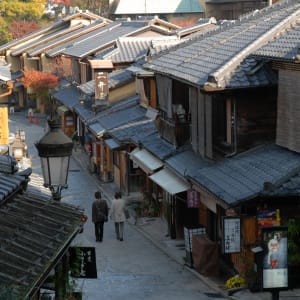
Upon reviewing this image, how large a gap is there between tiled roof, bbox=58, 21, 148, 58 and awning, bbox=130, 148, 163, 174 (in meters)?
19.5

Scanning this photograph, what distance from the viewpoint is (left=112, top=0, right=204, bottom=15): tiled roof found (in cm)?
8981

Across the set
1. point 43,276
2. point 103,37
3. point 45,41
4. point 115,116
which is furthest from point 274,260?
point 45,41

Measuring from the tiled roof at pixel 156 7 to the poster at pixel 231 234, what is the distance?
7380 centimetres

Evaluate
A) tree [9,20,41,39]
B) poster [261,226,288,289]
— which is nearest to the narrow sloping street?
poster [261,226,288,289]

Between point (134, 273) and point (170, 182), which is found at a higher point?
point (170, 182)

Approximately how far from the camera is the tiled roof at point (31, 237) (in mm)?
8735

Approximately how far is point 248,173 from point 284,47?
2.96m

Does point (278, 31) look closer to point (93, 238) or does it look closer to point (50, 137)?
point (93, 238)

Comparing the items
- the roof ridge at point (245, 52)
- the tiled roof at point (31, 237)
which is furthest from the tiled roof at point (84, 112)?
the tiled roof at point (31, 237)

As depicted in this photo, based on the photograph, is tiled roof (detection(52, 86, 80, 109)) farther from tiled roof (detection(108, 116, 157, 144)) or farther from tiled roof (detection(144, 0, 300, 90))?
tiled roof (detection(144, 0, 300, 90))

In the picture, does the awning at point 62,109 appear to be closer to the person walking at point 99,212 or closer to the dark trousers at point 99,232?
the dark trousers at point 99,232

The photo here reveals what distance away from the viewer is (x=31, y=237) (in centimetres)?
1025

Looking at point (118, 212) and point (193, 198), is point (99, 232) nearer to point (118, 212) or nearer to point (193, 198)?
point (118, 212)

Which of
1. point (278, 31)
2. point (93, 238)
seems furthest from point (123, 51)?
point (278, 31)
